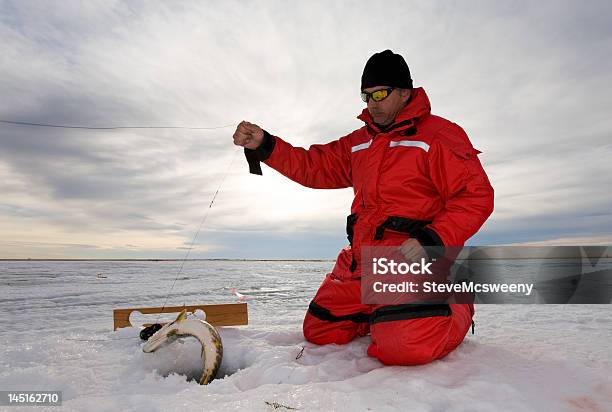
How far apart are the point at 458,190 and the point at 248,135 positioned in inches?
68.2

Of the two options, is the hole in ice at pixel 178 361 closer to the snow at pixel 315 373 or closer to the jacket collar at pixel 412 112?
the snow at pixel 315 373

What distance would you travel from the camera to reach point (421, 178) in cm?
280

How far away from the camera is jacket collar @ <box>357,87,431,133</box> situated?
112 inches

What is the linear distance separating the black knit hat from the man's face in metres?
0.04

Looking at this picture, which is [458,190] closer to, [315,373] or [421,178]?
[421,178]

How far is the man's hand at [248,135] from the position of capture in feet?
10.9

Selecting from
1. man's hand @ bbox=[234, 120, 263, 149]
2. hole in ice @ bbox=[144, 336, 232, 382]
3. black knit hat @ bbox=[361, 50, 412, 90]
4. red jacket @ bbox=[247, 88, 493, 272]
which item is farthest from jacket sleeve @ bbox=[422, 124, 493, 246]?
hole in ice @ bbox=[144, 336, 232, 382]

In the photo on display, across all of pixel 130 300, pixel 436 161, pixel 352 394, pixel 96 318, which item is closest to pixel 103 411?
pixel 352 394

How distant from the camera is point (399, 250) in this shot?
2711 millimetres

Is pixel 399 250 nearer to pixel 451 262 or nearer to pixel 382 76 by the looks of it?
pixel 451 262

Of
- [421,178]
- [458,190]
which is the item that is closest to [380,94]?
[421,178]

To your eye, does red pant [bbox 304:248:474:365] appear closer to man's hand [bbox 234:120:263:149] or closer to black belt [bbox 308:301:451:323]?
black belt [bbox 308:301:451:323]

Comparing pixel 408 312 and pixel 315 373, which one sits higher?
pixel 408 312

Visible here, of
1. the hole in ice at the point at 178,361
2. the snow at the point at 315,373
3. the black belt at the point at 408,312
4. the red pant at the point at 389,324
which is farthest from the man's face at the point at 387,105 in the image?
the hole in ice at the point at 178,361
